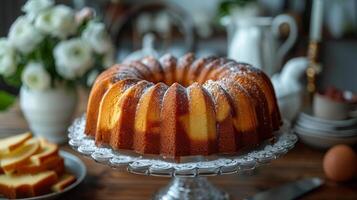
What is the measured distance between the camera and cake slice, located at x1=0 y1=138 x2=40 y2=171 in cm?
99

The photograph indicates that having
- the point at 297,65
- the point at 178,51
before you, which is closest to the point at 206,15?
the point at 178,51

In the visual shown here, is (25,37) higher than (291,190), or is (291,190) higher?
(25,37)

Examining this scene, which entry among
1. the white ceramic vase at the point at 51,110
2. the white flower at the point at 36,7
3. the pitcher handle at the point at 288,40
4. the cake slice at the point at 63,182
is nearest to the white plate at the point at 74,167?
the cake slice at the point at 63,182

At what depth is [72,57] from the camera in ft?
3.87

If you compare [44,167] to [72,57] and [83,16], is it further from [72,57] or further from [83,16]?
[83,16]

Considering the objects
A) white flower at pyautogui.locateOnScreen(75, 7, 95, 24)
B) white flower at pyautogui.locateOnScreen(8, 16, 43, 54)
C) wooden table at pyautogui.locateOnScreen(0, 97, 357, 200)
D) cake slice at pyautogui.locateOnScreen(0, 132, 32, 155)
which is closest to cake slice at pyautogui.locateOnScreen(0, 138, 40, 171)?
cake slice at pyautogui.locateOnScreen(0, 132, 32, 155)

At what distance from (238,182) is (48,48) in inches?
21.4

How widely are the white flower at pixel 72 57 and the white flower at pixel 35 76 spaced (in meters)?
0.04

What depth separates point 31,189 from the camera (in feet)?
3.08

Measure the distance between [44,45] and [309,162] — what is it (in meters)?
0.68

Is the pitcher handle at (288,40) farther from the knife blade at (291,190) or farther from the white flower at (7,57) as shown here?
the white flower at (7,57)

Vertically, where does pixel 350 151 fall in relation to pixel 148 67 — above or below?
below

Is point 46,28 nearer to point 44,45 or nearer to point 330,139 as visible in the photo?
point 44,45

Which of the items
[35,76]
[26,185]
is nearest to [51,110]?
[35,76]
